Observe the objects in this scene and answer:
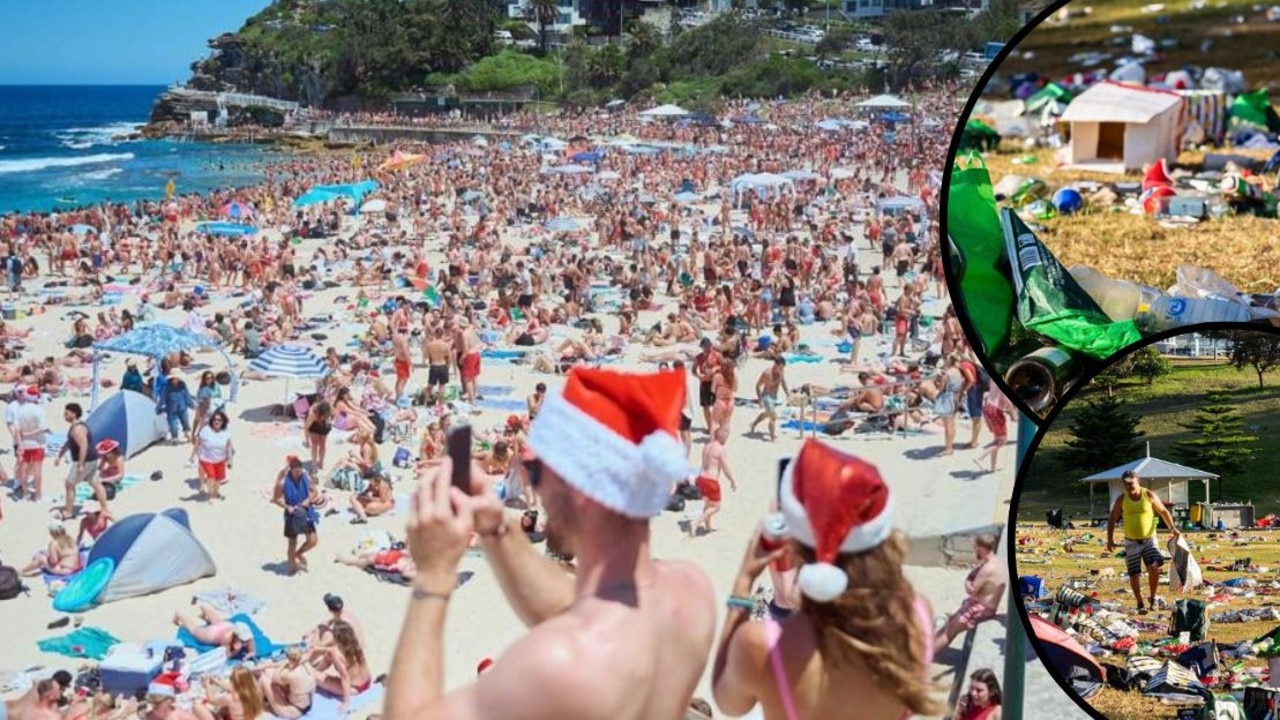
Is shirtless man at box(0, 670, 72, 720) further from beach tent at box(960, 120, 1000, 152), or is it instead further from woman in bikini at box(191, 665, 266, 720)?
beach tent at box(960, 120, 1000, 152)

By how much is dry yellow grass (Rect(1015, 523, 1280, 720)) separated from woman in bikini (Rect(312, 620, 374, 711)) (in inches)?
194

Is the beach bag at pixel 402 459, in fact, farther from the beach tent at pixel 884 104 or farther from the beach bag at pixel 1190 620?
the beach tent at pixel 884 104

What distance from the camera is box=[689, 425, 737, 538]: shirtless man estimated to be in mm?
8992

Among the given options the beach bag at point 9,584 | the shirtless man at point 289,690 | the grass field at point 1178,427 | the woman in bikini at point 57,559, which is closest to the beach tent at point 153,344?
the woman in bikini at point 57,559

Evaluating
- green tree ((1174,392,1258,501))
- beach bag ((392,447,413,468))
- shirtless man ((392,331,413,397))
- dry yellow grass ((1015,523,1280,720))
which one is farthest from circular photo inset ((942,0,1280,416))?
shirtless man ((392,331,413,397))

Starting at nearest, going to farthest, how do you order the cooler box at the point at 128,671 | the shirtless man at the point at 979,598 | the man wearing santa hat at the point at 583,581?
the man wearing santa hat at the point at 583,581 < the shirtless man at the point at 979,598 < the cooler box at the point at 128,671

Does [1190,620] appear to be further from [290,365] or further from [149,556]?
[290,365]

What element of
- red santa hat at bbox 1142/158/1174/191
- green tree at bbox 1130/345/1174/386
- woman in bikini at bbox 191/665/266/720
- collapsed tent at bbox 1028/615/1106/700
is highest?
red santa hat at bbox 1142/158/1174/191

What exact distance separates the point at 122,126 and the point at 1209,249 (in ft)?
204

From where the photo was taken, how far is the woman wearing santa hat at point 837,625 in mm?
1923

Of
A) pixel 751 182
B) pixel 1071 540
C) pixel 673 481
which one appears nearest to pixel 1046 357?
pixel 1071 540

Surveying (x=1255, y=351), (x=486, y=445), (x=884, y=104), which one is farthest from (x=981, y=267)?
(x=884, y=104)

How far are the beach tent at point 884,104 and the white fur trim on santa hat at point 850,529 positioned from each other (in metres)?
33.1

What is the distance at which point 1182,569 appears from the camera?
2410mm
